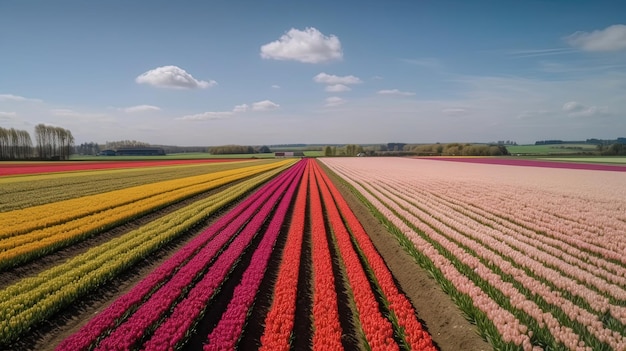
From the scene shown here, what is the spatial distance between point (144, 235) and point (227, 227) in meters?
3.40

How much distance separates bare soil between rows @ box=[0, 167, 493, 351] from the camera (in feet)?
22.4

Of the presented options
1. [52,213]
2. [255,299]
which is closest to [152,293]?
[255,299]

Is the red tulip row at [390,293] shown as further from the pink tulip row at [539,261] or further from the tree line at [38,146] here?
the tree line at [38,146]

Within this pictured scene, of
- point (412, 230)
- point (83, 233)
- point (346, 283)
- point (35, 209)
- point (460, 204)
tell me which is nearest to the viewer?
point (346, 283)

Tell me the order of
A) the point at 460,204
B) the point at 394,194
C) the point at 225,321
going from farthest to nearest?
1. the point at 394,194
2. the point at 460,204
3. the point at 225,321

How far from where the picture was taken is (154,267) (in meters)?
10.8

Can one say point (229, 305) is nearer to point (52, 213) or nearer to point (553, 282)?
point (553, 282)

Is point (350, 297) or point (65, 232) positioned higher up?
point (65, 232)

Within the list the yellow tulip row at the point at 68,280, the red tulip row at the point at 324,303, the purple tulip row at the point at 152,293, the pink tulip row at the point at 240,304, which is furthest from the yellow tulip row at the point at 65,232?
the red tulip row at the point at 324,303

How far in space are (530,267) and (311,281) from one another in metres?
6.49

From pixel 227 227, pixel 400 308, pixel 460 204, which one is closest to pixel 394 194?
pixel 460 204

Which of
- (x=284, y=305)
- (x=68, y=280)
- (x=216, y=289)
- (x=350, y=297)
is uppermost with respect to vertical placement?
(x=68, y=280)

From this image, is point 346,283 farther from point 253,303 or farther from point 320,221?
point 320,221

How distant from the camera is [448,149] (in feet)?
431
